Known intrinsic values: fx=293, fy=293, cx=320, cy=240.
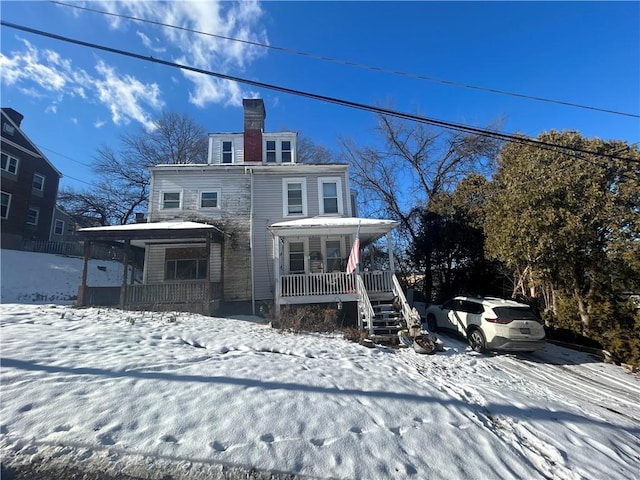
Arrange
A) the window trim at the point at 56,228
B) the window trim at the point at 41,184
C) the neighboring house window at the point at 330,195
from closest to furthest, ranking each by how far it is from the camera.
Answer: the neighboring house window at the point at 330,195 < the window trim at the point at 41,184 < the window trim at the point at 56,228

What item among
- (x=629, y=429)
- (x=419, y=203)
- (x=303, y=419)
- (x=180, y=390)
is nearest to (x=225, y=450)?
(x=303, y=419)

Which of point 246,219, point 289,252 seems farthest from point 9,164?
point 289,252

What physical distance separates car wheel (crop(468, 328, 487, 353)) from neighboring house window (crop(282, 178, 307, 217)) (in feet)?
29.3

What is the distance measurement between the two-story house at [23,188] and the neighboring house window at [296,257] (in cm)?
2299

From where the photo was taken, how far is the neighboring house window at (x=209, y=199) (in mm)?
14930

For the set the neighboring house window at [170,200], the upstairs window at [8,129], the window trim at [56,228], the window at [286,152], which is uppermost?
the upstairs window at [8,129]

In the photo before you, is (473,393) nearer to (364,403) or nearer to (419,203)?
(364,403)

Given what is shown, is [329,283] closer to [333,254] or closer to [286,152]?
[333,254]

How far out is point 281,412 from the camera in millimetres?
3939

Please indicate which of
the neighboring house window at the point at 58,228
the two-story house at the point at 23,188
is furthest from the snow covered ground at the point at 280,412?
the neighboring house window at the point at 58,228

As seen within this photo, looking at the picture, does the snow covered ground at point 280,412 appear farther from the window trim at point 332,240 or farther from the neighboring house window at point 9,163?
the neighboring house window at point 9,163

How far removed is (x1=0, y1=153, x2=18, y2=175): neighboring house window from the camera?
23.1m

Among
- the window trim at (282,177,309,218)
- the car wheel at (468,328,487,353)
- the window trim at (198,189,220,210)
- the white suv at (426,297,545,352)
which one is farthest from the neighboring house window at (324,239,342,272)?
the car wheel at (468,328,487,353)

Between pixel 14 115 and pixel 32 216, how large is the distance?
8.77m
